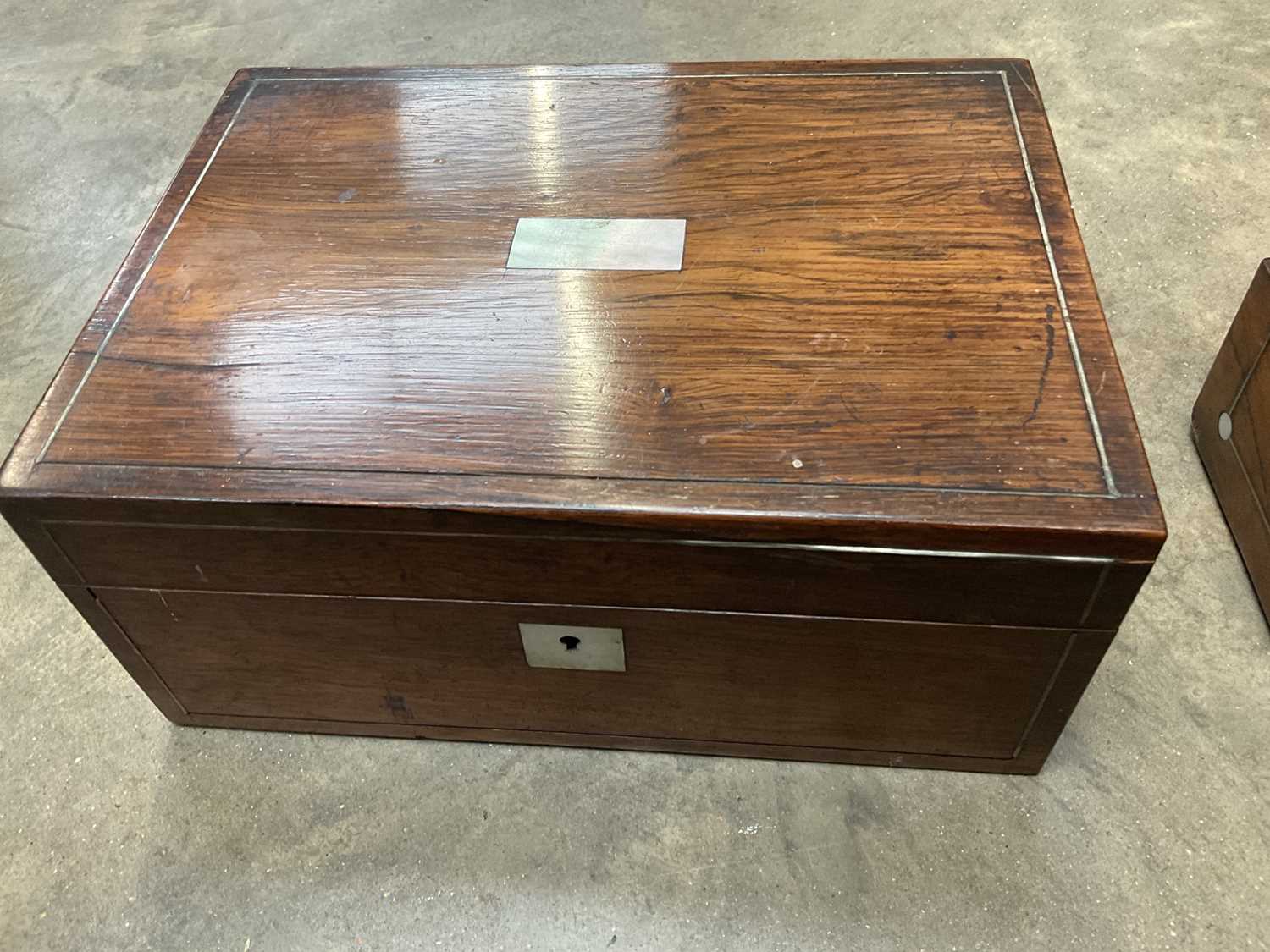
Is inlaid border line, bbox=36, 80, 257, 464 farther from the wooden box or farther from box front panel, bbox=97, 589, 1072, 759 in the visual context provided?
the wooden box

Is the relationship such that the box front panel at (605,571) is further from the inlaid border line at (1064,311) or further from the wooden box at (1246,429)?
the wooden box at (1246,429)

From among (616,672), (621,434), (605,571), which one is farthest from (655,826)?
(621,434)

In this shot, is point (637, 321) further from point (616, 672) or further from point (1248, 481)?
point (1248, 481)

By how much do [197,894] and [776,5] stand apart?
6.54 feet

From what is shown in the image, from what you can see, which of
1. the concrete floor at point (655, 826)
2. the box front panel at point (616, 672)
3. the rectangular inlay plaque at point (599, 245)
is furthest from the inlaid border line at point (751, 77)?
the concrete floor at point (655, 826)

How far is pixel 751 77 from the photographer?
4.30 feet

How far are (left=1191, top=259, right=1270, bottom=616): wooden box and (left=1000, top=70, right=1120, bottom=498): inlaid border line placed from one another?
0.36 meters

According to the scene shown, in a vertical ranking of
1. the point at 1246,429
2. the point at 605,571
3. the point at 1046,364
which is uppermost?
the point at 1046,364

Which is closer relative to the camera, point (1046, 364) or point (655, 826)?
point (1046, 364)

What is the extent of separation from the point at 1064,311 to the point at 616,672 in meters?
0.55

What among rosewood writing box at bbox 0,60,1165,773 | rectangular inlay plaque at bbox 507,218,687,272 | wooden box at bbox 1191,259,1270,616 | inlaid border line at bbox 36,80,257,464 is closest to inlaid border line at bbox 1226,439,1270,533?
wooden box at bbox 1191,259,1270,616

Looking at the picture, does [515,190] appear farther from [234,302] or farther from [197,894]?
[197,894]

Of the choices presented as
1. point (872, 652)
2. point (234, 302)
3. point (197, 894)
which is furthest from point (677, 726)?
point (234, 302)

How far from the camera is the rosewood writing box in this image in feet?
2.96
